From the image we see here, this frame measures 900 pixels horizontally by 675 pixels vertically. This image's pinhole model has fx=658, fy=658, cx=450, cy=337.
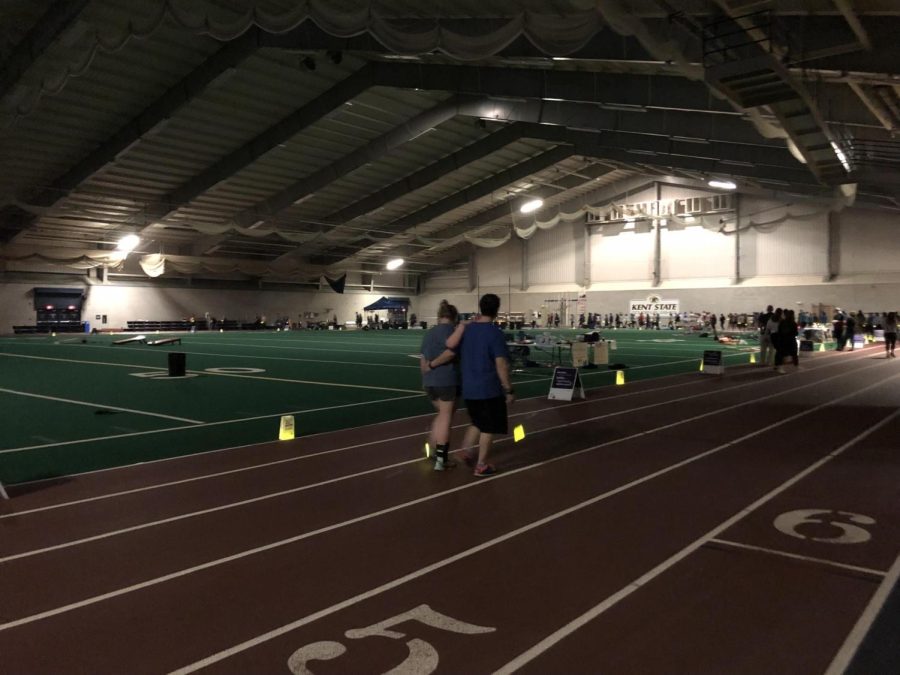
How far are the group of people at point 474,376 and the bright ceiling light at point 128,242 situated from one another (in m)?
38.8

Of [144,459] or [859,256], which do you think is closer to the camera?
[144,459]

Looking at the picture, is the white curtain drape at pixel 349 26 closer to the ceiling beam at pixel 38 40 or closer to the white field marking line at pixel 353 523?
the ceiling beam at pixel 38 40

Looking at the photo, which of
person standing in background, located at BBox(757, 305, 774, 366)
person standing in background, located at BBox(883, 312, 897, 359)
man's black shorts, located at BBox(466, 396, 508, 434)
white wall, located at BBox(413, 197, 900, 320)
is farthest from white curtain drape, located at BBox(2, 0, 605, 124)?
white wall, located at BBox(413, 197, 900, 320)

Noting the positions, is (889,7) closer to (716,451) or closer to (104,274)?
(716,451)

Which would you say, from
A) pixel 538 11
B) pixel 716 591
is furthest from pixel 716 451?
pixel 538 11

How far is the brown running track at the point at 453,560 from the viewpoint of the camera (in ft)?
10.8

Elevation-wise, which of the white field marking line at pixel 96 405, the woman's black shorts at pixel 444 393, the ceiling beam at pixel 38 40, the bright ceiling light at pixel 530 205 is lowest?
the white field marking line at pixel 96 405

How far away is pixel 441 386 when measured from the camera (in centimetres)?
696

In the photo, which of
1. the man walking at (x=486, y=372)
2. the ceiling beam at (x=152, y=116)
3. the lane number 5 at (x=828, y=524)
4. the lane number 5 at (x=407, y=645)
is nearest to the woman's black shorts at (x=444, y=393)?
the man walking at (x=486, y=372)

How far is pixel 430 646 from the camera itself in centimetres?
329

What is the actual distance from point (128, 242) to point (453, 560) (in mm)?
42282

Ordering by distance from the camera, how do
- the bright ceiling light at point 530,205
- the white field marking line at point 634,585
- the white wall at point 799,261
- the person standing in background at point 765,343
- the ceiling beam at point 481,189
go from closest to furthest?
the white field marking line at point 634,585
the person standing in background at point 765,343
the ceiling beam at point 481,189
the white wall at point 799,261
the bright ceiling light at point 530,205

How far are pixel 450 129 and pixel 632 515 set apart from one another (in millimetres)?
29830

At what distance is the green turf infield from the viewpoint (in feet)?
27.3
